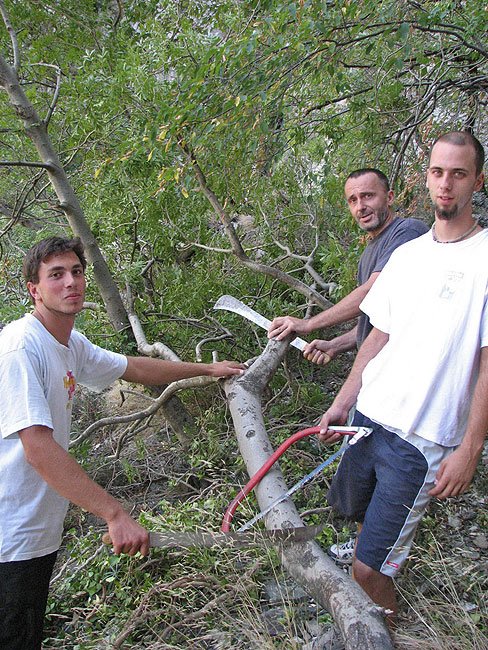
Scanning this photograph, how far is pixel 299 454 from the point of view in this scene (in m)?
3.56

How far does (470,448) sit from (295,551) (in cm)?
81

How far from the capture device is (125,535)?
1.88m

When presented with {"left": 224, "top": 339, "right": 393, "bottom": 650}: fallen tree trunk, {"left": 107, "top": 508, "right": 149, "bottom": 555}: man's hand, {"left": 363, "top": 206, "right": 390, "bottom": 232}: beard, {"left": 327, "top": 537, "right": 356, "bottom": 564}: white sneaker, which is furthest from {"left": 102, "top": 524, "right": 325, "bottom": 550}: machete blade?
{"left": 363, "top": 206, "right": 390, "bottom": 232}: beard

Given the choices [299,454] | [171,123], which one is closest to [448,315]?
[299,454]

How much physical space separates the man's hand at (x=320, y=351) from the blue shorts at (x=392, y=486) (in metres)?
0.70

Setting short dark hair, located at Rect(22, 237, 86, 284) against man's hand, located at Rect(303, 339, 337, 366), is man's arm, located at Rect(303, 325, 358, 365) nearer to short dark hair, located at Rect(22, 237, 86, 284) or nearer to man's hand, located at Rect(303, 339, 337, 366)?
man's hand, located at Rect(303, 339, 337, 366)

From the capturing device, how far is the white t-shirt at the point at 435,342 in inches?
73.2

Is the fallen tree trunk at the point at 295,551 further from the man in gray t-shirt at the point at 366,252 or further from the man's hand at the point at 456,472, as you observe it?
the man's hand at the point at 456,472

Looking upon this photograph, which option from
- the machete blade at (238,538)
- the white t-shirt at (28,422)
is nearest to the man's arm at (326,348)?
the machete blade at (238,538)

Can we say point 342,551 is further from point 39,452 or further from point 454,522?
point 39,452

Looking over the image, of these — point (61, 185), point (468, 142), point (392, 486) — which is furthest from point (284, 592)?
point (61, 185)

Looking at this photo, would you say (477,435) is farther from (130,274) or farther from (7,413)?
(130,274)

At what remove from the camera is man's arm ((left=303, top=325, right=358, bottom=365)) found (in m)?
2.91

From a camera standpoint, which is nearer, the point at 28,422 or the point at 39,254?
the point at 28,422
